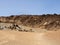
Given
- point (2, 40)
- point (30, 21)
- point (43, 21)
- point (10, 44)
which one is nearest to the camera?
point (10, 44)

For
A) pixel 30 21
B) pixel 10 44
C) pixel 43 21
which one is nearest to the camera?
pixel 10 44

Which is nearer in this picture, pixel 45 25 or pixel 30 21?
pixel 45 25

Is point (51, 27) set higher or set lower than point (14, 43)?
lower

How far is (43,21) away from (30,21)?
16.8ft

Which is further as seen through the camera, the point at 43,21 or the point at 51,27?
the point at 43,21

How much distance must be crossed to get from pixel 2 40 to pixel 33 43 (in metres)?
1.40

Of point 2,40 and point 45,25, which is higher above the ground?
point 2,40

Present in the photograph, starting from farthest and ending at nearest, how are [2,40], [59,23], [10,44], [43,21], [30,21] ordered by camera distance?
1. [30,21]
2. [43,21]
3. [59,23]
4. [2,40]
5. [10,44]

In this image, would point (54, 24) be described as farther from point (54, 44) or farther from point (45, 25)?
point (54, 44)

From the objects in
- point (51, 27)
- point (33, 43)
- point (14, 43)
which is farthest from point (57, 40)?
point (51, 27)

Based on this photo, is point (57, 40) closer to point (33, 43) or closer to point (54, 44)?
point (54, 44)

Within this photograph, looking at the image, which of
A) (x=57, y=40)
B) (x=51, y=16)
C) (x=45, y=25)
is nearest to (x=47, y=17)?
(x=51, y=16)

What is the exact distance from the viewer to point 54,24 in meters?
43.1

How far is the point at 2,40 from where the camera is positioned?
7270mm
